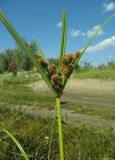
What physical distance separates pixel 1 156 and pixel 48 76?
77.4 inches

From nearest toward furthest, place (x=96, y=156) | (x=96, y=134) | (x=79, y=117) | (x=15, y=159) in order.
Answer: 1. (x=15, y=159)
2. (x=96, y=156)
3. (x=96, y=134)
4. (x=79, y=117)

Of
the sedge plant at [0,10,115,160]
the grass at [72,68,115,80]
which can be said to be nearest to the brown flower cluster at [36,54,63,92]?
the sedge plant at [0,10,115,160]

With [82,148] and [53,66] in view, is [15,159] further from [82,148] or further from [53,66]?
[53,66]

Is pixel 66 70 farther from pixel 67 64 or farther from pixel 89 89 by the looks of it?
pixel 89 89

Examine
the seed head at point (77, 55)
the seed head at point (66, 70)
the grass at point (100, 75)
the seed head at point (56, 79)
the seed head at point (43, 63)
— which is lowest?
the seed head at point (56, 79)

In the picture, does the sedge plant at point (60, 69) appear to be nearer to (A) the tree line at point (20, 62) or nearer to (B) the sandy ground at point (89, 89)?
(A) the tree line at point (20, 62)

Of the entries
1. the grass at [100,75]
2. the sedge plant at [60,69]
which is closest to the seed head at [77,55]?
the sedge plant at [60,69]

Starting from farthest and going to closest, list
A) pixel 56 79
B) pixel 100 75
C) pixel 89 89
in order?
pixel 100 75 → pixel 89 89 → pixel 56 79

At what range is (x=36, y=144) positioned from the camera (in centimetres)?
346

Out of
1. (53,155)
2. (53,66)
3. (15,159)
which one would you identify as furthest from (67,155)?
(53,66)

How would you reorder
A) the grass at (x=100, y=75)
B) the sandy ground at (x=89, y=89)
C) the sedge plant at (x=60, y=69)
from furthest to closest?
the grass at (x=100, y=75) → the sandy ground at (x=89, y=89) → the sedge plant at (x=60, y=69)

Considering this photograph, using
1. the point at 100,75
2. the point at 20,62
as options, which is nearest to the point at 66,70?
the point at 20,62

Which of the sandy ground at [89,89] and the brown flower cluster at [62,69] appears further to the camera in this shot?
the sandy ground at [89,89]

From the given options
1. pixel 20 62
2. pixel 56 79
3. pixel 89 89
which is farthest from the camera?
pixel 89 89
